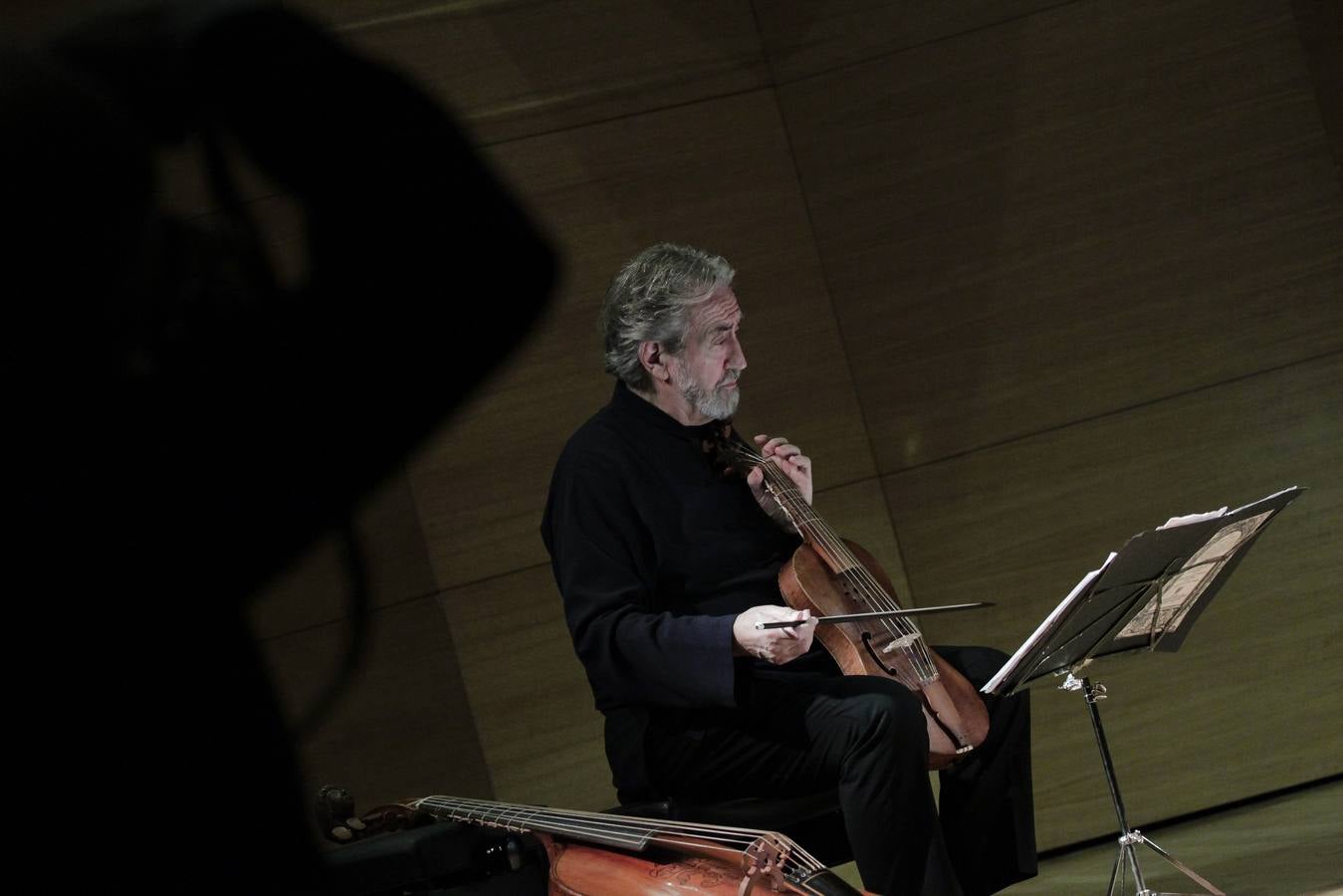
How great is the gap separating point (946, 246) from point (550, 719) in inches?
59.3

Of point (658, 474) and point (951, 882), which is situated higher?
point (658, 474)

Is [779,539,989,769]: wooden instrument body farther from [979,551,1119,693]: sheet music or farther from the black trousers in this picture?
[979,551,1119,693]: sheet music

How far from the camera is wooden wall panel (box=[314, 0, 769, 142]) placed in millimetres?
3396

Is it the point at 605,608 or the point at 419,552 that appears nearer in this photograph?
the point at 605,608

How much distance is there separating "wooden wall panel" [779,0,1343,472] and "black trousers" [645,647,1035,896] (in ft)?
3.75

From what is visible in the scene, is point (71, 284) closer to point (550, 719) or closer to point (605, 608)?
point (605, 608)

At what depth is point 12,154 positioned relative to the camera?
0.31 meters

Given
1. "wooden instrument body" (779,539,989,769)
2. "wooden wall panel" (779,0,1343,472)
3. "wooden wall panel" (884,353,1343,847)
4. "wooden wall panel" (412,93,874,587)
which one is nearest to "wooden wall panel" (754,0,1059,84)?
"wooden wall panel" (779,0,1343,472)

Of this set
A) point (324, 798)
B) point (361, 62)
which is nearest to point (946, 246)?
point (324, 798)

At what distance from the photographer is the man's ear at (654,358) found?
2572 millimetres

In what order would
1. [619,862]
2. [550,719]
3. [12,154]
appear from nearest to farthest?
[12,154] < [619,862] < [550,719]

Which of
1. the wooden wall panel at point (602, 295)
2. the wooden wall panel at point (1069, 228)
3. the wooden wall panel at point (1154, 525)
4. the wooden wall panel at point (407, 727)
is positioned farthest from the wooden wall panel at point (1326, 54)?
the wooden wall panel at point (407, 727)

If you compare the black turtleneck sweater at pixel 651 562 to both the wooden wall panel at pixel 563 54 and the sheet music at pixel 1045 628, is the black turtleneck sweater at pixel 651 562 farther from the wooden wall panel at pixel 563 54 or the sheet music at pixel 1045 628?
the wooden wall panel at pixel 563 54

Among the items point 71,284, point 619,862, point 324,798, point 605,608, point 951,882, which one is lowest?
point 951,882
